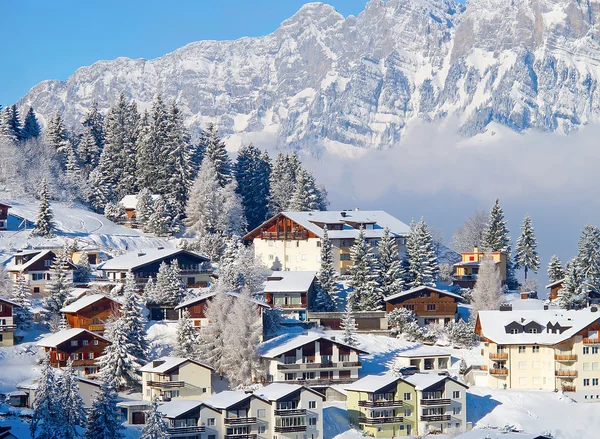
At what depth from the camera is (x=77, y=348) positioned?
10012cm

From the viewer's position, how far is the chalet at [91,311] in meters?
105

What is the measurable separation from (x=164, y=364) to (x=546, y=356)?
32919 millimetres

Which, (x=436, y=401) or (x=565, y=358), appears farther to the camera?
(x=565, y=358)

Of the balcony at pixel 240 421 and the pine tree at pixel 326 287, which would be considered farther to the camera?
the pine tree at pixel 326 287

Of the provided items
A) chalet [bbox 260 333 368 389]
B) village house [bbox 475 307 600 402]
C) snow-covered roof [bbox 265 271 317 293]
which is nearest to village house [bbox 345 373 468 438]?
chalet [bbox 260 333 368 389]

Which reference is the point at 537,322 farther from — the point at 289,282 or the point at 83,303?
the point at 83,303

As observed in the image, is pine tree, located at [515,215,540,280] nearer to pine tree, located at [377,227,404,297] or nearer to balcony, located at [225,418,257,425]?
pine tree, located at [377,227,404,297]

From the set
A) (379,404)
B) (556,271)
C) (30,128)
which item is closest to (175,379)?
(379,404)

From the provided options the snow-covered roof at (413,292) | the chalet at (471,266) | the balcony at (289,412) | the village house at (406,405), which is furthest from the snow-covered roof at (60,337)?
the chalet at (471,266)

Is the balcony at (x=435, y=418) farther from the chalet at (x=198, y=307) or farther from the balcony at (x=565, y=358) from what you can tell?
the chalet at (x=198, y=307)

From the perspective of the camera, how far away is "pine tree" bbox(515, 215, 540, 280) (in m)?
150

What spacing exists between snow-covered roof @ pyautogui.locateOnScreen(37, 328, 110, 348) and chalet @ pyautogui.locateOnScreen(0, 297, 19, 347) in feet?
9.72

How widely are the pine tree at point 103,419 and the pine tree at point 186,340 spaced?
18589mm

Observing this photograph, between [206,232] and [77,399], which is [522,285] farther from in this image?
[77,399]
